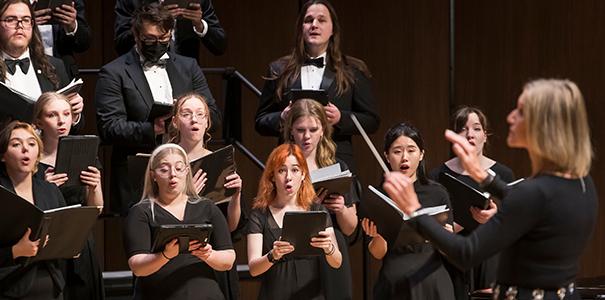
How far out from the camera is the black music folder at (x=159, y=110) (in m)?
4.77

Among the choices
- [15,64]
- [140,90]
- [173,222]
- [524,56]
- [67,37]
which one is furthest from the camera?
[524,56]

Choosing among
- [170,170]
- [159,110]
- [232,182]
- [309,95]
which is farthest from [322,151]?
[170,170]

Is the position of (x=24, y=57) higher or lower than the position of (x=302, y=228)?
higher

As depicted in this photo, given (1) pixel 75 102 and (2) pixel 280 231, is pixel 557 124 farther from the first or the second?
(1) pixel 75 102

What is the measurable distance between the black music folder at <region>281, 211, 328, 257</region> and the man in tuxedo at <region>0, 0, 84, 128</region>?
3.46ft

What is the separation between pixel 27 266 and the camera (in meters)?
4.23

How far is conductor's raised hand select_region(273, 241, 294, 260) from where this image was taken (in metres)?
4.41

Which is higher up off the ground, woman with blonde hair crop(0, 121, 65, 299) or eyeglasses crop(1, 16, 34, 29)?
eyeglasses crop(1, 16, 34, 29)

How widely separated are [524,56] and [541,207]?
4.08 metres

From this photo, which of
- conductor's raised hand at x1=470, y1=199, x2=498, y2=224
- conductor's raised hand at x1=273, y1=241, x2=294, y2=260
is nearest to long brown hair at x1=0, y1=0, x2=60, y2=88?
conductor's raised hand at x1=273, y1=241, x2=294, y2=260

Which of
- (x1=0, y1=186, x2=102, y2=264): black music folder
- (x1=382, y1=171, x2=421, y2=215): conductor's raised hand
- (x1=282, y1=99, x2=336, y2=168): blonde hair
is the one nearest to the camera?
(x1=382, y1=171, x2=421, y2=215): conductor's raised hand

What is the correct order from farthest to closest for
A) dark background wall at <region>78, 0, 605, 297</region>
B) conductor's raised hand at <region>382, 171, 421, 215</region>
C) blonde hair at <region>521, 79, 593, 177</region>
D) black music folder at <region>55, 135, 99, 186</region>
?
1. dark background wall at <region>78, 0, 605, 297</region>
2. black music folder at <region>55, 135, 99, 186</region>
3. conductor's raised hand at <region>382, 171, 421, 215</region>
4. blonde hair at <region>521, 79, 593, 177</region>

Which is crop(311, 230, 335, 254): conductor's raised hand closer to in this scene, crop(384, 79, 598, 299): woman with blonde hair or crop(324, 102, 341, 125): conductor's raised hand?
crop(324, 102, 341, 125): conductor's raised hand

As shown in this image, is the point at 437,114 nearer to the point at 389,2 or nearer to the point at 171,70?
the point at 389,2
